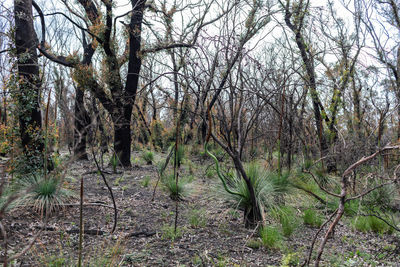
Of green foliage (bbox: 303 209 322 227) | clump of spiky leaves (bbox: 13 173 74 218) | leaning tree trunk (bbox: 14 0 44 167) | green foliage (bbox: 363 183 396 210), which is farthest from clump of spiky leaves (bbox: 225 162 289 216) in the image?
leaning tree trunk (bbox: 14 0 44 167)

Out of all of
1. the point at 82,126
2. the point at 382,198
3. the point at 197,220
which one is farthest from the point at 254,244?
the point at 82,126

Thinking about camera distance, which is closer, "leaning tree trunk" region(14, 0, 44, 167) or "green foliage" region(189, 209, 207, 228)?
"green foliage" region(189, 209, 207, 228)

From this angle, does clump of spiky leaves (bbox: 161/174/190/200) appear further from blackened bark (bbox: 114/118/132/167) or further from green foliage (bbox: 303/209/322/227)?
blackened bark (bbox: 114/118/132/167)

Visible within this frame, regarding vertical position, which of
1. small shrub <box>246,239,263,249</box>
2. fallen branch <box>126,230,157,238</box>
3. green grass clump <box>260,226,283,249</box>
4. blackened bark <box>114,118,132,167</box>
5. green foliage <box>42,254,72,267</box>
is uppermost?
blackened bark <box>114,118,132,167</box>

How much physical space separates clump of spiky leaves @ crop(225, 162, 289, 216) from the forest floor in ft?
0.68

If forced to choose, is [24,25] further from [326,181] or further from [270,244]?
[326,181]

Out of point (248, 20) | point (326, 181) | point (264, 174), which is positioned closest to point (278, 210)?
point (264, 174)

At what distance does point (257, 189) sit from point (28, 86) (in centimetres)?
491

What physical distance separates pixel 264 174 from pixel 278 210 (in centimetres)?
55

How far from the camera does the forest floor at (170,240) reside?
3.13 metres

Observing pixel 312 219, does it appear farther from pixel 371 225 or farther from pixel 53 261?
pixel 53 261

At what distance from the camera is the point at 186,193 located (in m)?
5.59

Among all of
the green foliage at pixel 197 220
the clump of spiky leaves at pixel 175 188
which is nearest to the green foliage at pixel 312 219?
the green foliage at pixel 197 220

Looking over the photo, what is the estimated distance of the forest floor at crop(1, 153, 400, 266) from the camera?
3.13 metres
